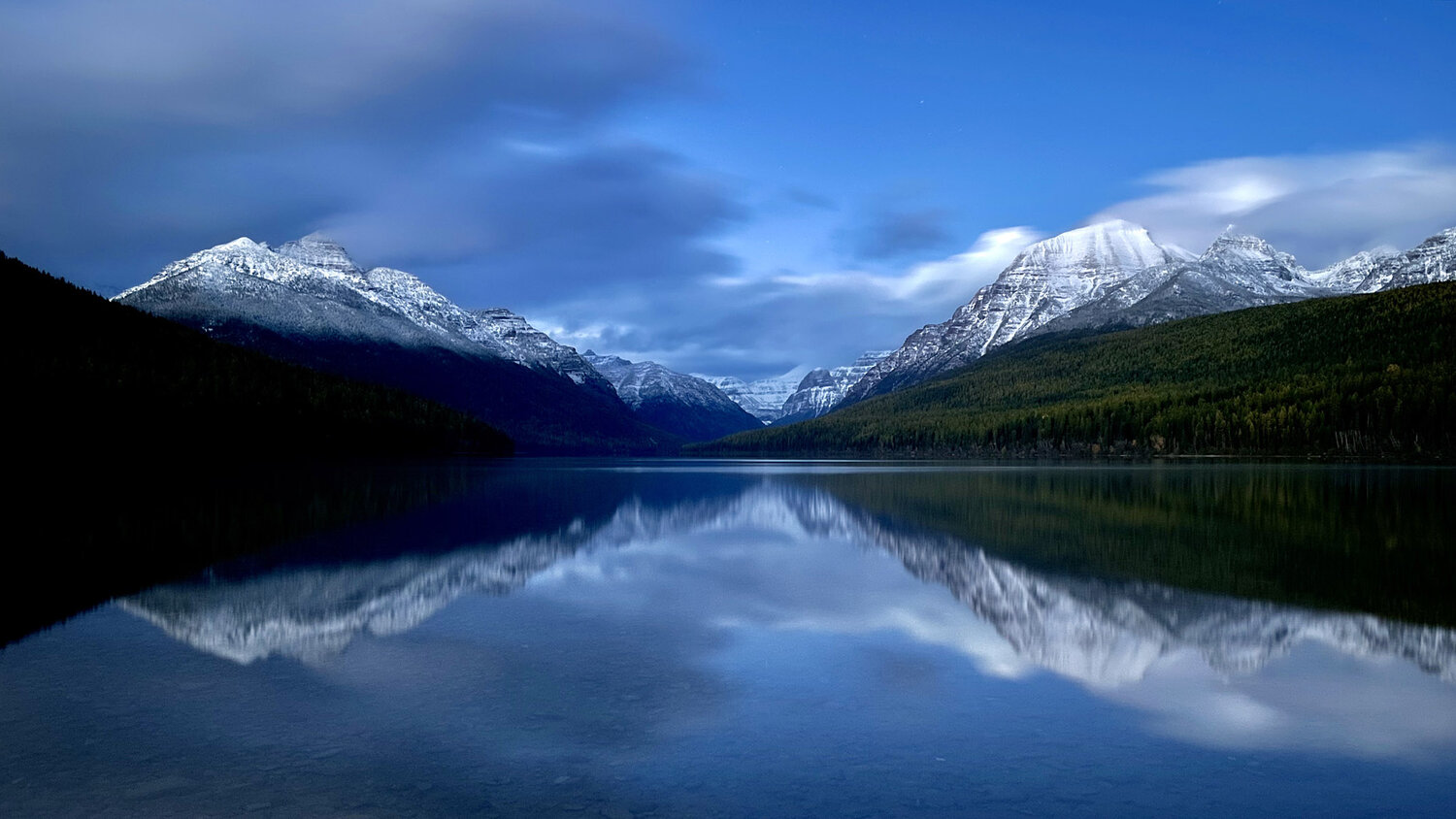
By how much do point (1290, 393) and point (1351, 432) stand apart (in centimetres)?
1762

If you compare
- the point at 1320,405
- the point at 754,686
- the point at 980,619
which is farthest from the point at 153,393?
the point at 1320,405

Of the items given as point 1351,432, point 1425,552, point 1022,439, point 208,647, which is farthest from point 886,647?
point 1022,439

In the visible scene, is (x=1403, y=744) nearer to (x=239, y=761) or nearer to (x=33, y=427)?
(x=239, y=761)

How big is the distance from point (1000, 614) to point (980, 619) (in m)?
0.76

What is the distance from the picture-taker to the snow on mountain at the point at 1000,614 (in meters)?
17.2

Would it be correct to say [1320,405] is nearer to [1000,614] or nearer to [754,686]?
[1000,614]

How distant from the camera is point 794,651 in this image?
18.2 m

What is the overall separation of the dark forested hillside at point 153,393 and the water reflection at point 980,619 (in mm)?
81756

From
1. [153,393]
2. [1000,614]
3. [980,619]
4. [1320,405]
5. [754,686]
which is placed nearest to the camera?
[754,686]

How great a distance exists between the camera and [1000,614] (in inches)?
846

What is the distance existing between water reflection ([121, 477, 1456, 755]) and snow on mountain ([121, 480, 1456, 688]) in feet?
0.23

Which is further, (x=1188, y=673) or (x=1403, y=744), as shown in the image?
(x=1188, y=673)

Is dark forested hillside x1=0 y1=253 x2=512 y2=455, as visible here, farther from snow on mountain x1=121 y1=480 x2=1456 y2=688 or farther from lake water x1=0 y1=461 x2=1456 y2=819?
lake water x1=0 y1=461 x2=1456 y2=819

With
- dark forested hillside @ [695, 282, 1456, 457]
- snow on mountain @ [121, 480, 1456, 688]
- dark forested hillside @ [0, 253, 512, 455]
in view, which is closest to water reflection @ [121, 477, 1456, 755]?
snow on mountain @ [121, 480, 1456, 688]
